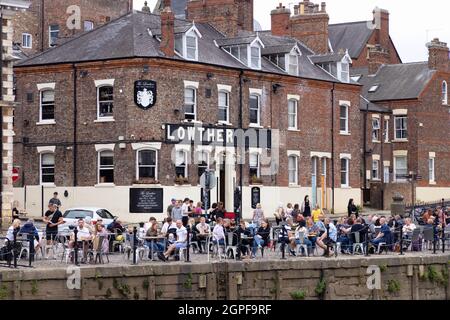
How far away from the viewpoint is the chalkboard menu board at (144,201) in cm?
5125

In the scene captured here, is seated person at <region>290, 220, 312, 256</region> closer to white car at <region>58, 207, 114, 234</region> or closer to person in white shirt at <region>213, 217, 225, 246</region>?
person in white shirt at <region>213, 217, 225, 246</region>

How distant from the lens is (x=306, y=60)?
6303 centimetres

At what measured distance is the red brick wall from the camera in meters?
51.8

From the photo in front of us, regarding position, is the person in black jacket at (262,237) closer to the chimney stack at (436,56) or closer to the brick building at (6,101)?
the brick building at (6,101)

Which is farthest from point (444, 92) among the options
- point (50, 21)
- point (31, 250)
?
point (31, 250)

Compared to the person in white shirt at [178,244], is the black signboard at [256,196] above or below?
above

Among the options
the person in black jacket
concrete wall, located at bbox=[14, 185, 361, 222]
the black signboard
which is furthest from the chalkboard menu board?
the person in black jacket

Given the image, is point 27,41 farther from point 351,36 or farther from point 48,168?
point 351,36

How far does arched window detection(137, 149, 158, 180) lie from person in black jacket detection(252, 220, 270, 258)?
1499 cm

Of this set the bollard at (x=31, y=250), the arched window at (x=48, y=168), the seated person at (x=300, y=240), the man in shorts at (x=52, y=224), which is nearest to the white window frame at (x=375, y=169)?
the arched window at (x=48, y=168)

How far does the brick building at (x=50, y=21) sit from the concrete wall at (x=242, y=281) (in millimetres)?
38568

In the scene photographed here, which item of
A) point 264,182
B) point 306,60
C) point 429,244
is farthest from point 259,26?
point 429,244

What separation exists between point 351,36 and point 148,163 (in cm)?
3718
